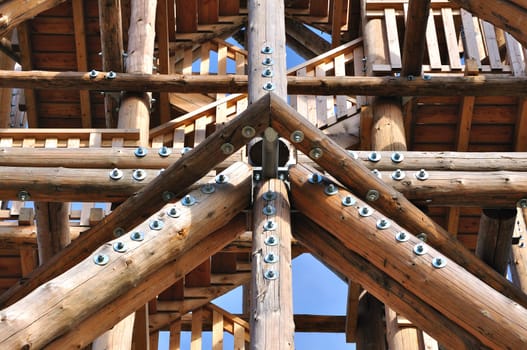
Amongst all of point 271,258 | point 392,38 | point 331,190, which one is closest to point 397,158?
point 331,190

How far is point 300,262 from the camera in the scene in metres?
29.2

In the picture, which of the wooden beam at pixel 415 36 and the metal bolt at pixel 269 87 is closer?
the metal bolt at pixel 269 87

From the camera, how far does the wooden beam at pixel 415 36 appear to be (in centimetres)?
948

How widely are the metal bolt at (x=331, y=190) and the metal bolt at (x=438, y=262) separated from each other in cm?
84

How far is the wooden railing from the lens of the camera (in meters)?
10.7

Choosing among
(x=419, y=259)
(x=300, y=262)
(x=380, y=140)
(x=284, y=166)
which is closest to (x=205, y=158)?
(x=284, y=166)

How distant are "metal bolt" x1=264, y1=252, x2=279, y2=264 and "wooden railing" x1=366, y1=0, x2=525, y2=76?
443 centimetres

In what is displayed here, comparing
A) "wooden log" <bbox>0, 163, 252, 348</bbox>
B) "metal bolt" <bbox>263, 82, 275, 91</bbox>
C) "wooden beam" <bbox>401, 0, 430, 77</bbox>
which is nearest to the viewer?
"wooden log" <bbox>0, 163, 252, 348</bbox>

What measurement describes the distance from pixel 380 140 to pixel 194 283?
2.49m

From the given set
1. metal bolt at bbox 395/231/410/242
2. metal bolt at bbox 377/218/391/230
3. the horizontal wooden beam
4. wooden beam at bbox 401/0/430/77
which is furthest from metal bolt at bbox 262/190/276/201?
wooden beam at bbox 401/0/430/77

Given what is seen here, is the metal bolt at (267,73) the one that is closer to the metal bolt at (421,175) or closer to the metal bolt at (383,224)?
the metal bolt at (421,175)

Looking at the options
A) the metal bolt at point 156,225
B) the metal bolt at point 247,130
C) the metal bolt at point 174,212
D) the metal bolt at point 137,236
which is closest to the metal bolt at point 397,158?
the metal bolt at point 247,130

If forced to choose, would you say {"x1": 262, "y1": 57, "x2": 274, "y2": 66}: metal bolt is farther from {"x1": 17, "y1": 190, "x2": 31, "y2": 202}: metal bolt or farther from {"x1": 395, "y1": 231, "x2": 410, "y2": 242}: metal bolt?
{"x1": 17, "y1": 190, "x2": 31, "y2": 202}: metal bolt

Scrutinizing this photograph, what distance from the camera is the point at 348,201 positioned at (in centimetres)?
680
